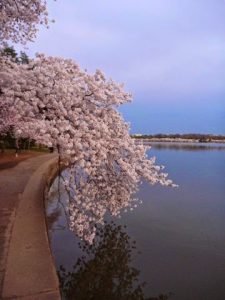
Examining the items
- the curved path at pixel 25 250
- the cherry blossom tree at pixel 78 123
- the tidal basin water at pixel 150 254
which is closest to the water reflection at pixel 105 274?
the tidal basin water at pixel 150 254

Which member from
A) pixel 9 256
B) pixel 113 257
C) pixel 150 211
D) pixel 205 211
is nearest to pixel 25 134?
Result: pixel 9 256

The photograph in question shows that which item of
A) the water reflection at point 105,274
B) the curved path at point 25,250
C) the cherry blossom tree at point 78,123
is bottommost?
the water reflection at point 105,274

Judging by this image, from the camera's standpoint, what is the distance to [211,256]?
1404 cm

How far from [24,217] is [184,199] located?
13.2m

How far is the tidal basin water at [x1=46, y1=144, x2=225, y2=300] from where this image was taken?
1155 cm

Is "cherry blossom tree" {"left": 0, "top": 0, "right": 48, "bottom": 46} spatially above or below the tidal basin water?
above

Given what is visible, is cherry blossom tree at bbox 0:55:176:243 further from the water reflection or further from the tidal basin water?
the tidal basin water

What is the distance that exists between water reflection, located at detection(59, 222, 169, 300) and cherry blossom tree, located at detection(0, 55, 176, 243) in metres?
1.06

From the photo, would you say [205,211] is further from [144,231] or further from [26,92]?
[26,92]

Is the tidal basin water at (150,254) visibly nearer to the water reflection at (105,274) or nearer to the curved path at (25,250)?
the water reflection at (105,274)

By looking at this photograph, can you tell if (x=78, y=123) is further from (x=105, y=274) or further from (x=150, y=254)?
(x=150, y=254)

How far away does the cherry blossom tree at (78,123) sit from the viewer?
34.0ft

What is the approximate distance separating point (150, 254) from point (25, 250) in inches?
204

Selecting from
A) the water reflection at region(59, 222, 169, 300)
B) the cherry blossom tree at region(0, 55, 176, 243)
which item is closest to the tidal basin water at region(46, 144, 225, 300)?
the water reflection at region(59, 222, 169, 300)
